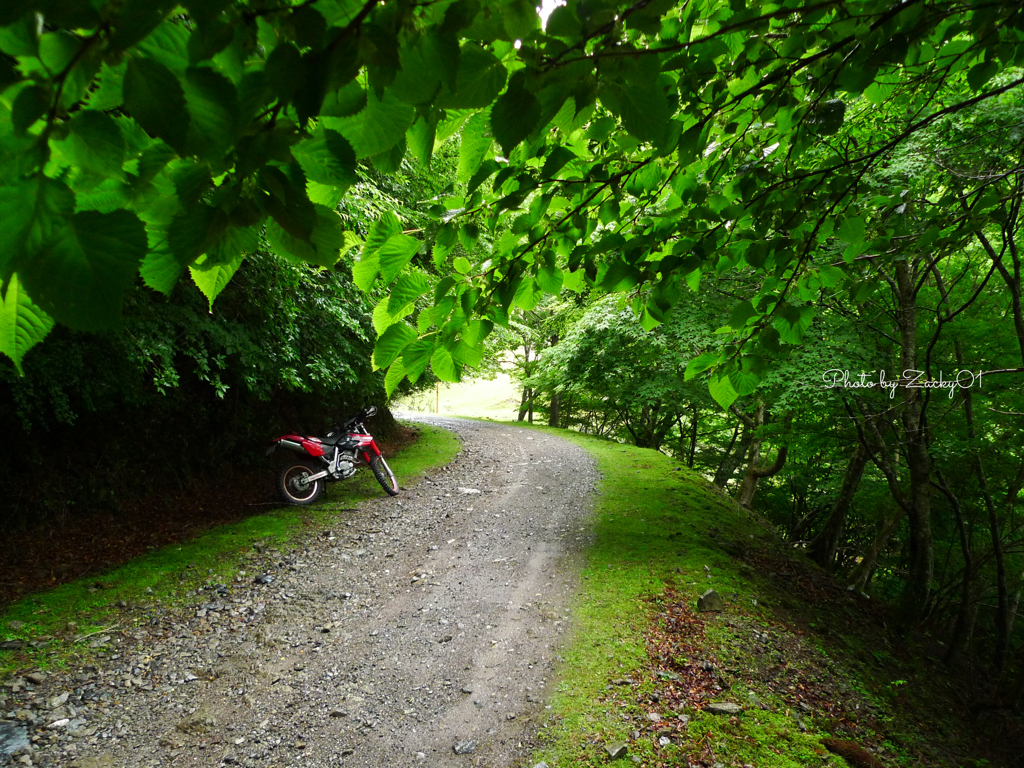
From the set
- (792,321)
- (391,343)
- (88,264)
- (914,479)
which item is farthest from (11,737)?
(914,479)

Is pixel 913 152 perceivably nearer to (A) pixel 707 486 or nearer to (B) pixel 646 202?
(B) pixel 646 202

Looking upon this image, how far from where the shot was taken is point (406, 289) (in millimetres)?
1064

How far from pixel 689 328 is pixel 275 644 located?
672cm

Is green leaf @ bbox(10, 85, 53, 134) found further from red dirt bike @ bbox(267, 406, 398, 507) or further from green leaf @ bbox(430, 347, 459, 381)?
red dirt bike @ bbox(267, 406, 398, 507)

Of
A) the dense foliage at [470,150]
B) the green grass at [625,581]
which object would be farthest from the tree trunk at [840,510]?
the dense foliage at [470,150]

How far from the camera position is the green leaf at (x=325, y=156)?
1.89 ft

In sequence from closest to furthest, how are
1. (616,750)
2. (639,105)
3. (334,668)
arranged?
(639,105) → (616,750) → (334,668)

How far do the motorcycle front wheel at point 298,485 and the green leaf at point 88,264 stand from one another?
645cm

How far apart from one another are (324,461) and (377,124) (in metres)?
6.45

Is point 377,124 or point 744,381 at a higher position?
point 377,124

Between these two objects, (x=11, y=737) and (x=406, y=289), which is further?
(x=11, y=737)

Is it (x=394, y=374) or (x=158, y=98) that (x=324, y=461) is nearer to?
(x=394, y=374)

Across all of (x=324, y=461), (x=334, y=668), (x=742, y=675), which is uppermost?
(x=324, y=461)

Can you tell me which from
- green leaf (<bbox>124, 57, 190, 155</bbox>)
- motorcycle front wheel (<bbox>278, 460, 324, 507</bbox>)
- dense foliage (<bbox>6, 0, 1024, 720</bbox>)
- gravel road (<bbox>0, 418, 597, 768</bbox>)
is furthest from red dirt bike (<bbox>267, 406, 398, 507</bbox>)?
green leaf (<bbox>124, 57, 190, 155</bbox>)
